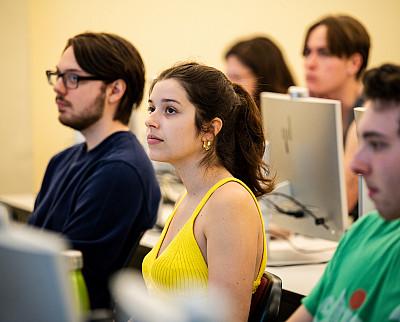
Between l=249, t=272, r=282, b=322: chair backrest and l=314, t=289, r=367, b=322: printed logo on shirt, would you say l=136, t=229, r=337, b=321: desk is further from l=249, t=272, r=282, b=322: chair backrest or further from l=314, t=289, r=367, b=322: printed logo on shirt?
l=314, t=289, r=367, b=322: printed logo on shirt

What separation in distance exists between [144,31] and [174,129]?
305cm

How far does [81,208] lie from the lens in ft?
8.28

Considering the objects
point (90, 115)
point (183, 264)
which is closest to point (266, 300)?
point (183, 264)

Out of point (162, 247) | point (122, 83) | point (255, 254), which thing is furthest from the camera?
point (122, 83)

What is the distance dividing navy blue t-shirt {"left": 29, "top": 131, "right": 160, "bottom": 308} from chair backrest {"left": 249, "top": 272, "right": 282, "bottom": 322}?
77cm

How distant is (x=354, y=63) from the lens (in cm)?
366

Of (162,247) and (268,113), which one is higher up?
(268,113)

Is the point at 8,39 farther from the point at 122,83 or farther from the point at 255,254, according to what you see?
the point at 255,254

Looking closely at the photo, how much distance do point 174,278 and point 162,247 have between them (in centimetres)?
14

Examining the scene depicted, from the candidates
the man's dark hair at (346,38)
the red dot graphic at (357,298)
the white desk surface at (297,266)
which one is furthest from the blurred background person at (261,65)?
the red dot graphic at (357,298)

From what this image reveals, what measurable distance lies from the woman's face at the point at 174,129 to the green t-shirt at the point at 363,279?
0.54 m

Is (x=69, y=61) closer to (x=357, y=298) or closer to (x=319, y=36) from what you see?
(x=319, y=36)

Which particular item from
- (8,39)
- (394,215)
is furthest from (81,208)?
(8,39)

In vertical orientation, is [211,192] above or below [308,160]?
above
